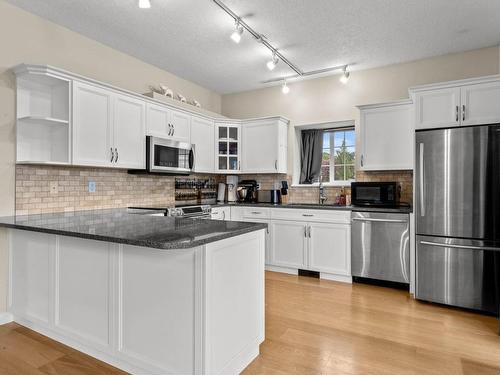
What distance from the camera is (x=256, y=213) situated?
4.52 meters

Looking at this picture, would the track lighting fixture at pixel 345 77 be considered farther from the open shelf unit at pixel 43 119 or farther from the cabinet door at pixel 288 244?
the open shelf unit at pixel 43 119

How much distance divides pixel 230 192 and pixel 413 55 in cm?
320

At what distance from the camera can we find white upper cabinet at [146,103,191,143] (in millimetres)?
3830

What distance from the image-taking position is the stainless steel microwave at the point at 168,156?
3750mm

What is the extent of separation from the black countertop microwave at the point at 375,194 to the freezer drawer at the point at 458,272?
2.20 feet

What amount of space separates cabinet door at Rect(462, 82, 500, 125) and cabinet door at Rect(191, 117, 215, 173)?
3.25 meters

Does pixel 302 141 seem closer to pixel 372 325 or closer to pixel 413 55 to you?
pixel 413 55

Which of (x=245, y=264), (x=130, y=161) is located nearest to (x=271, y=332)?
(x=245, y=264)

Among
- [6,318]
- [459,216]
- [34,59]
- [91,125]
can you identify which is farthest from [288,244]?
[34,59]

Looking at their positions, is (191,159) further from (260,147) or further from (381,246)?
(381,246)

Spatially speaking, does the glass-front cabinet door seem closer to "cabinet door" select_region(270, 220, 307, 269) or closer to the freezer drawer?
"cabinet door" select_region(270, 220, 307, 269)

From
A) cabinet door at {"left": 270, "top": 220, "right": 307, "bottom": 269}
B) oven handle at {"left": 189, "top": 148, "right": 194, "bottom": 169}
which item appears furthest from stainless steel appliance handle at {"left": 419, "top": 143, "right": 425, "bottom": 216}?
oven handle at {"left": 189, "top": 148, "right": 194, "bottom": 169}

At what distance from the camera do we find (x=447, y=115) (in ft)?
10.6

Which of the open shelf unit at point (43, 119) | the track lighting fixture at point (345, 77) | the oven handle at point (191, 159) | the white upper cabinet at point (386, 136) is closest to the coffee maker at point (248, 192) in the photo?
the oven handle at point (191, 159)
